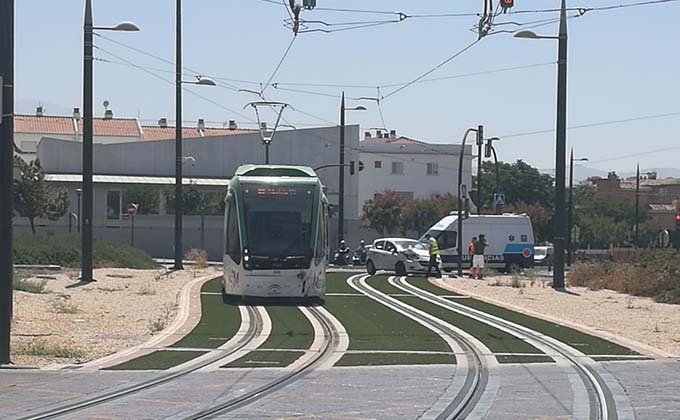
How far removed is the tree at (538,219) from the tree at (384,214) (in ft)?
27.2

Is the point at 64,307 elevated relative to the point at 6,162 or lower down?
lower down

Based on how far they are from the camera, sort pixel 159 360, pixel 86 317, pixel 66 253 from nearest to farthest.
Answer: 1. pixel 159 360
2. pixel 86 317
3. pixel 66 253

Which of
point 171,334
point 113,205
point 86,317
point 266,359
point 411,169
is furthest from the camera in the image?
point 411,169

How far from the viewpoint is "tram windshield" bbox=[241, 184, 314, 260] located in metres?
25.9

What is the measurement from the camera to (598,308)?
89.0 ft

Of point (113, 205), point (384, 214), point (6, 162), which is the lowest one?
point (384, 214)

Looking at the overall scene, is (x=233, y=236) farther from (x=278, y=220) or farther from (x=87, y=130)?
(x=87, y=130)

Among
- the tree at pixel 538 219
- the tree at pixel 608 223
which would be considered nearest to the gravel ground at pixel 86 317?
the tree at pixel 538 219

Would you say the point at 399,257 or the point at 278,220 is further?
the point at 399,257

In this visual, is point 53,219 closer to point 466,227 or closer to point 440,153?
point 466,227

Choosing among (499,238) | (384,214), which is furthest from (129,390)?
(384,214)

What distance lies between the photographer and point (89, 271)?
33094mm

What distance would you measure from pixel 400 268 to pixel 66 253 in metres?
12.8

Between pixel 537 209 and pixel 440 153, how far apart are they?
59.8ft
